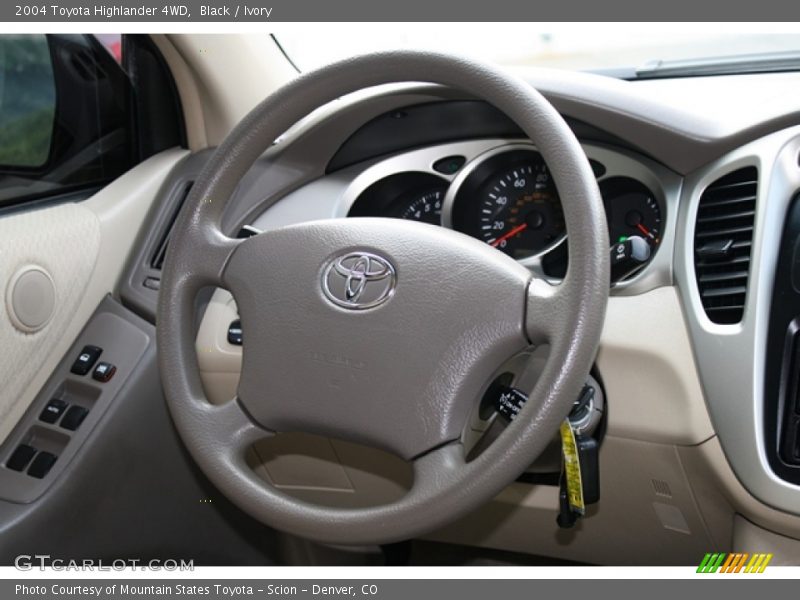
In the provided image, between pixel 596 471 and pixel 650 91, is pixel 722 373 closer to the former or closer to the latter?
pixel 596 471

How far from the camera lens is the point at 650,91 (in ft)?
4.38

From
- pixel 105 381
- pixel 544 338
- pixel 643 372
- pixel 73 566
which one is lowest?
pixel 73 566

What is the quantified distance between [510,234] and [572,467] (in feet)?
1.65

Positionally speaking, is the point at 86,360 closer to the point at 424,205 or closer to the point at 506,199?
the point at 424,205

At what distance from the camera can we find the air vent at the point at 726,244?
1198 millimetres

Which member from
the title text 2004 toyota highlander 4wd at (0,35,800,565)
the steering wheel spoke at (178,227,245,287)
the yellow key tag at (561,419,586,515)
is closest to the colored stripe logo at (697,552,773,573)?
the title text 2004 toyota highlander 4wd at (0,35,800,565)

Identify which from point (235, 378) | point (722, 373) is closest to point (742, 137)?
point (722, 373)

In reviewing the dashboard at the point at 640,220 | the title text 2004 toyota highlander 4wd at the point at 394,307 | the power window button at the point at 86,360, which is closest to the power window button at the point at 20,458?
the title text 2004 toyota highlander 4wd at the point at 394,307

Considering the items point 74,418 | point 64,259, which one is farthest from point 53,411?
point 64,259

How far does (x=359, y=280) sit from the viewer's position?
108cm

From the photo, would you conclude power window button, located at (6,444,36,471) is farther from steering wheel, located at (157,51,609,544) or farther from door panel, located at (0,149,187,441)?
steering wheel, located at (157,51,609,544)

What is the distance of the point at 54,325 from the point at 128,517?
0.37m

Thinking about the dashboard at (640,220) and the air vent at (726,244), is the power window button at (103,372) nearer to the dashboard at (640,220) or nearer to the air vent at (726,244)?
the dashboard at (640,220)

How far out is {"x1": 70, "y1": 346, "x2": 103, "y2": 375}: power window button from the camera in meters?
1.50
